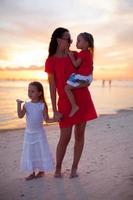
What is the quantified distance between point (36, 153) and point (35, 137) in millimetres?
222

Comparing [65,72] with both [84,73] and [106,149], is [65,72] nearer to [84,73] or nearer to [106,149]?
[84,73]

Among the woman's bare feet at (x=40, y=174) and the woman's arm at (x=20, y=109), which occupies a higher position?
the woman's arm at (x=20, y=109)

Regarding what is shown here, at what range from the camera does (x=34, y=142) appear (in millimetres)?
5090

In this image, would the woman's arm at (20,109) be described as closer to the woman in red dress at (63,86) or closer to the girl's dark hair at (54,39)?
the woman in red dress at (63,86)

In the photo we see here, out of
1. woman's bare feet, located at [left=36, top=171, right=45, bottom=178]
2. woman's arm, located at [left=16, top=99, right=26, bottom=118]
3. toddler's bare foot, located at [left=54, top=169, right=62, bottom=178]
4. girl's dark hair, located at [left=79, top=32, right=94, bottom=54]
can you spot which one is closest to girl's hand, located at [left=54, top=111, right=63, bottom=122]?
woman's arm, located at [left=16, top=99, right=26, bottom=118]

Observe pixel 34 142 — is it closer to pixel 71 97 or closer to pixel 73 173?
pixel 73 173

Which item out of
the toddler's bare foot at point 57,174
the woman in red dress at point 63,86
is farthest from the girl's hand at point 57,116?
the toddler's bare foot at point 57,174

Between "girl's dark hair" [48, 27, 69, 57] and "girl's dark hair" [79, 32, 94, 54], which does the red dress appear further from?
"girl's dark hair" [79, 32, 94, 54]

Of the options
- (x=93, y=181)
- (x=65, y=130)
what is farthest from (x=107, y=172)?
(x=65, y=130)

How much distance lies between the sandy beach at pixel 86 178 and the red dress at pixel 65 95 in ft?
2.67

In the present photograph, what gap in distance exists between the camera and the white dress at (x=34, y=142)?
200 inches

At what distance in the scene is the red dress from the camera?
485cm

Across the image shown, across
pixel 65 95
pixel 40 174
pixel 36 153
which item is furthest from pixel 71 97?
pixel 40 174

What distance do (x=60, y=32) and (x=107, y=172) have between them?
6.80ft
